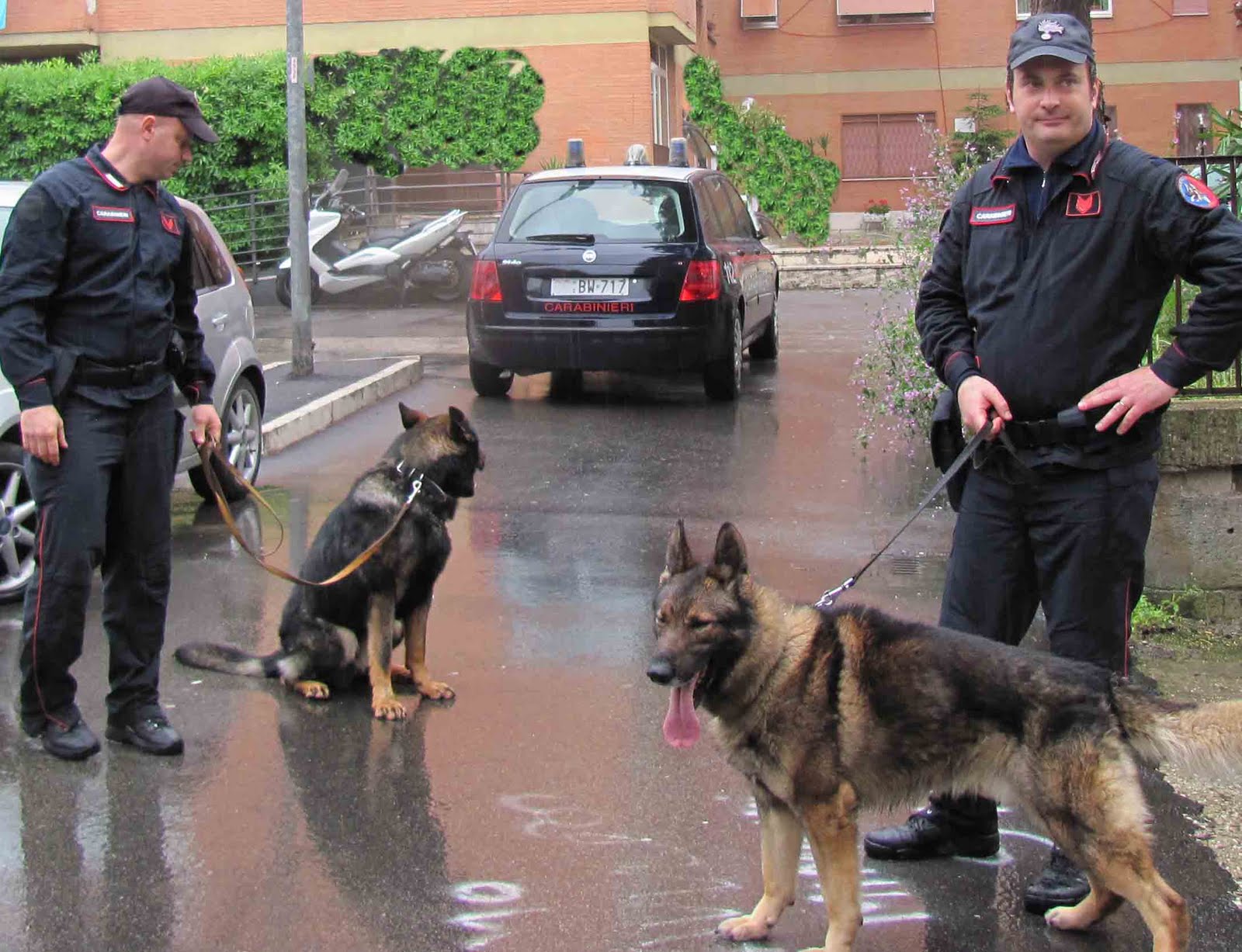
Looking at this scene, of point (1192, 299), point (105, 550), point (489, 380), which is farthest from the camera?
point (489, 380)

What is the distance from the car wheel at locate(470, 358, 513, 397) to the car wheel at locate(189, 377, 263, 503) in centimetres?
316

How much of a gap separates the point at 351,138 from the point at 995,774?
22.8 meters

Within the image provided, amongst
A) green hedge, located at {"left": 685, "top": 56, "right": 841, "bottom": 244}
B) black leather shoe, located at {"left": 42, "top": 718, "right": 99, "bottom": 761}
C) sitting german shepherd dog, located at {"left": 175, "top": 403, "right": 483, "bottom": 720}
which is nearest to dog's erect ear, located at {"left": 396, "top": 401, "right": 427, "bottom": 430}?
sitting german shepherd dog, located at {"left": 175, "top": 403, "right": 483, "bottom": 720}

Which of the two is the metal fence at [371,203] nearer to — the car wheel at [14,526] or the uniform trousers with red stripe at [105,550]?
the car wheel at [14,526]

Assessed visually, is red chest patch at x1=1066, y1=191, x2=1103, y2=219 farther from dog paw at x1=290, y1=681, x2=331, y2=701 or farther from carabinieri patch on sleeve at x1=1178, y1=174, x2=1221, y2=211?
dog paw at x1=290, y1=681, x2=331, y2=701

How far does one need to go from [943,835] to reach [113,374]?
9.57 feet

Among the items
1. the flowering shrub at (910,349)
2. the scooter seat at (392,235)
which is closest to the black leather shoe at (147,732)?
the flowering shrub at (910,349)

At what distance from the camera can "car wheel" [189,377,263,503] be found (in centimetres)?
886

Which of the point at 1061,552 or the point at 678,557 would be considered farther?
the point at 1061,552

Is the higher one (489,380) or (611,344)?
(611,344)

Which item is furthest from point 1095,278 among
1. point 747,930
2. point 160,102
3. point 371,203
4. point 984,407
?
point 371,203

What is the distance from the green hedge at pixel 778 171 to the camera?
2691 cm

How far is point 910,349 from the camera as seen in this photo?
861 centimetres

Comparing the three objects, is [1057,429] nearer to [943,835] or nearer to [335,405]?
[943,835]
